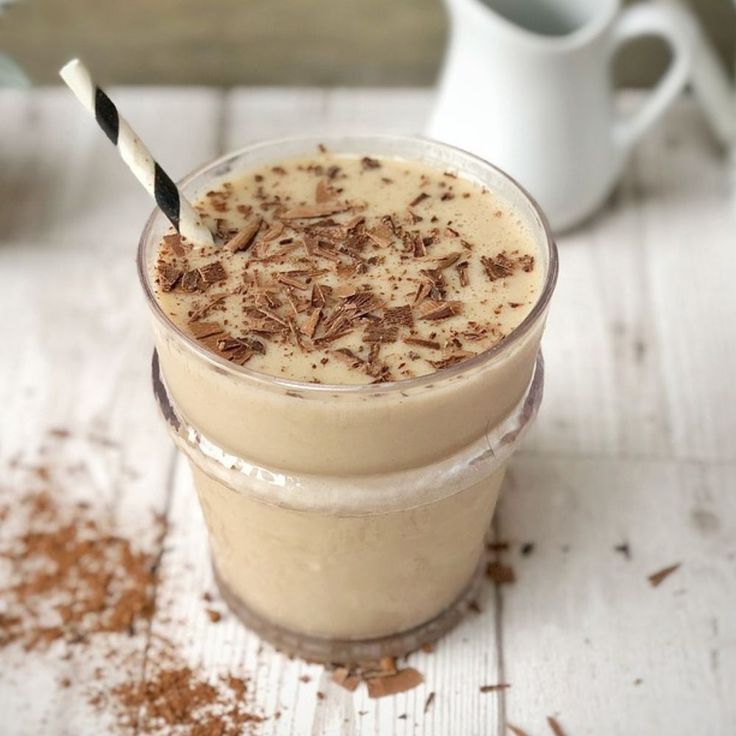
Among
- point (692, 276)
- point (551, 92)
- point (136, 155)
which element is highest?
point (136, 155)

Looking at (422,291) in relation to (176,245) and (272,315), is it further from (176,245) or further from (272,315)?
(176,245)

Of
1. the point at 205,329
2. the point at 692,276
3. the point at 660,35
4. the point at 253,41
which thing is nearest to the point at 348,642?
the point at 205,329

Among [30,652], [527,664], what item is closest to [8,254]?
[30,652]

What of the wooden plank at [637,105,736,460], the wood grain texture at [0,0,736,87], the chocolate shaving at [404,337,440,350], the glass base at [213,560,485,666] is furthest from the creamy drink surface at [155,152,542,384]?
the wood grain texture at [0,0,736,87]

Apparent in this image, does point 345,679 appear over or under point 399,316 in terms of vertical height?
under

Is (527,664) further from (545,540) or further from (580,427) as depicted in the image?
(580,427)

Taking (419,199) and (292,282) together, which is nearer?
(292,282)
